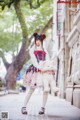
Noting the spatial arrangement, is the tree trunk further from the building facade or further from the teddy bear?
the building facade

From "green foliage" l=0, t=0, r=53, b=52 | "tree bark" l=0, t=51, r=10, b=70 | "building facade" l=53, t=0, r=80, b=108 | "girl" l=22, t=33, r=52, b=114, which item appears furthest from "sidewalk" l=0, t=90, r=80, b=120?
"green foliage" l=0, t=0, r=53, b=52

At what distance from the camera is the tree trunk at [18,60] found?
13.3 feet

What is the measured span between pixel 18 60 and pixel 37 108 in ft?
1.42

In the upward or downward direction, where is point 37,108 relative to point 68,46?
downward

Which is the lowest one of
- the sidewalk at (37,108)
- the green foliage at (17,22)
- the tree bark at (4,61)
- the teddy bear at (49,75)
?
the sidewalk at (37,108)

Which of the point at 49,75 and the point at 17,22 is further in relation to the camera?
the point at 17,22

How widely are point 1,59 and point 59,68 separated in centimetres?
49

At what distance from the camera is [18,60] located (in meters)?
4.12

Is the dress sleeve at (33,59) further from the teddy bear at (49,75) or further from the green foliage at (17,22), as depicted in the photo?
the green foliage at (17,22)

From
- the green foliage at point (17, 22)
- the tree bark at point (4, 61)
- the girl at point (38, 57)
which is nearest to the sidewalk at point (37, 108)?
the girl at point (38, 57)

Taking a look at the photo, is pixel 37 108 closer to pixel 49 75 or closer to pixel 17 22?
pixel 49 75

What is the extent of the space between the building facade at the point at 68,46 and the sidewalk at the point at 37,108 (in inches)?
6.0

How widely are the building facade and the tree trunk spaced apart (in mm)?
272

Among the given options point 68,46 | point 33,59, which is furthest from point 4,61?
point 68,46
